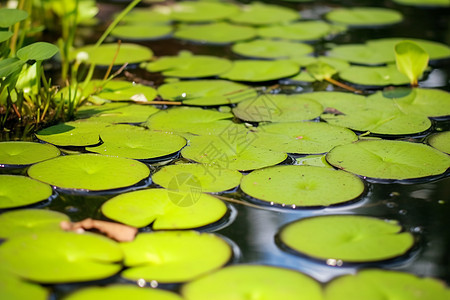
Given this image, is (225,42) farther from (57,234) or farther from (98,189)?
(57,234)

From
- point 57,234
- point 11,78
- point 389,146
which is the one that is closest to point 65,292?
point 57,234

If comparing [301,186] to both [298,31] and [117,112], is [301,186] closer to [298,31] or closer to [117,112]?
[117,112]

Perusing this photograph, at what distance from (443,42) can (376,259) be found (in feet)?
6.18

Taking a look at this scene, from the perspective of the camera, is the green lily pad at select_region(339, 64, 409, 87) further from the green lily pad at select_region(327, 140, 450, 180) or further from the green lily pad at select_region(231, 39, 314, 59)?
the green lily pad at select_region(327, 140, 450, 180)

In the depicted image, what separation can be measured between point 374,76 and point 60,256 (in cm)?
151

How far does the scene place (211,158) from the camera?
1.54m

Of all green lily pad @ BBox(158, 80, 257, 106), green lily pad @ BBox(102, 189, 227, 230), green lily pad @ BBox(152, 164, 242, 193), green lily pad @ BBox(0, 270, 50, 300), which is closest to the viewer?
green lily pad @ BBox(0, 270, 50, 300)

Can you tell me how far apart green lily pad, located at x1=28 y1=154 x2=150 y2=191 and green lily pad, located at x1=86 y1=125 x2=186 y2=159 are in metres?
0.06

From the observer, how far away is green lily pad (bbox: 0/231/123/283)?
104 cm

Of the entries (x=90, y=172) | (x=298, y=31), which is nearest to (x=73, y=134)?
(x=90, y=172)

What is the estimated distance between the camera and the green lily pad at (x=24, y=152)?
4.95 ft

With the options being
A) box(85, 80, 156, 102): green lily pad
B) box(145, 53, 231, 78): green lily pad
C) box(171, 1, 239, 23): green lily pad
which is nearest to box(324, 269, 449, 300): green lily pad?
box(85, 80, 156, 102): green lily pad

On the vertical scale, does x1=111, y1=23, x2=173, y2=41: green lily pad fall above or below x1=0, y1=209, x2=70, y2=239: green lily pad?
above

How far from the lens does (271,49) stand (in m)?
2.56
